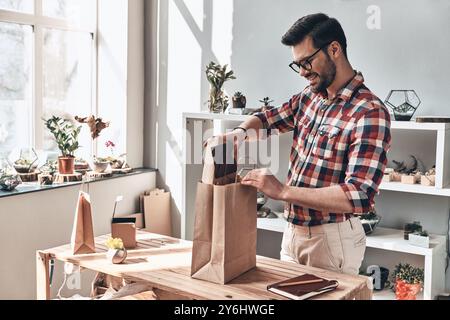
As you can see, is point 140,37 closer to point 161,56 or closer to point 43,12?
point 161,56

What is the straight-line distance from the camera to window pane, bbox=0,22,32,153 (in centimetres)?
394

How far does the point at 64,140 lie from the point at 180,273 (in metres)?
2.05

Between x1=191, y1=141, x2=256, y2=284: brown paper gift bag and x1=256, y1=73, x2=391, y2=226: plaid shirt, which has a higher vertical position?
x1=256, y1=73, x2=391, y2=226: plaid shirt

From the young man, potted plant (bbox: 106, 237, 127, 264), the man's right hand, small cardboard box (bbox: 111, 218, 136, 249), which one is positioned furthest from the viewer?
small cardboard box (bbox: 111, 218, 136, 249)

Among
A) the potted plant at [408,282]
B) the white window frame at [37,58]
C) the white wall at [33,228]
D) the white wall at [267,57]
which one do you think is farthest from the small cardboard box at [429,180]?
the white window frame at [37,58]

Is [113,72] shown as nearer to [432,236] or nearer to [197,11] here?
[197,11]

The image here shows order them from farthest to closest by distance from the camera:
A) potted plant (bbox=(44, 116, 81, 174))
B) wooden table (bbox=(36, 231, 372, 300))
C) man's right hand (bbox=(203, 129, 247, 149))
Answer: potted plant (bbox=(44, 116, 81, 174))
man's right hand (bbox=(203, 129, 247, 149))
wooden table (bbox=(36, 231, 372, 300))

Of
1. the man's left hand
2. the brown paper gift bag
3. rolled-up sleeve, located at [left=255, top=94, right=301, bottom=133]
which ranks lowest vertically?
the brown paper gift bag

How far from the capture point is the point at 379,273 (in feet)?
12.1

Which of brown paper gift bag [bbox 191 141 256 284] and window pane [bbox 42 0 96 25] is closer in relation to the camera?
brown paper gift bag [bbox 191 141 256 284]

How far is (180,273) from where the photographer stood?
7.36ft

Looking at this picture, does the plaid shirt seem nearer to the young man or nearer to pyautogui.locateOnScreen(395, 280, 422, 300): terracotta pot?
the young man

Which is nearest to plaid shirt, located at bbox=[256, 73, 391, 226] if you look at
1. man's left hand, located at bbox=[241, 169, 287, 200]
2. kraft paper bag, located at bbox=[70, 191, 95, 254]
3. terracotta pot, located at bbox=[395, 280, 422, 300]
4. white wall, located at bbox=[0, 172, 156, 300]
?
man's left hand, located at bbox=[241, 169, 287, 200]
